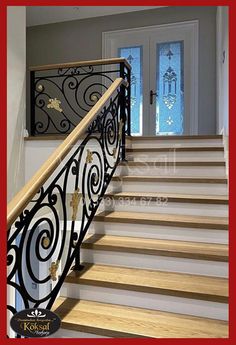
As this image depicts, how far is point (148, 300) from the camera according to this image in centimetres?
207

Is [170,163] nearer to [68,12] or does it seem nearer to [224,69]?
[224,69]

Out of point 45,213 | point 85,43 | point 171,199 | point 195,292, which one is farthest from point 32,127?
point 195,292

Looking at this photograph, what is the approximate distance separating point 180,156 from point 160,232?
123cm

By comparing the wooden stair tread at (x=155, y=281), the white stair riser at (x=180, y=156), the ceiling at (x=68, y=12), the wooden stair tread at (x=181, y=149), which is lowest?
the wooden stair tread at (x=155, y=281)

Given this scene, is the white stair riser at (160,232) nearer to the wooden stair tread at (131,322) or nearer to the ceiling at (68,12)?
the wooden stair tread at (131,322)

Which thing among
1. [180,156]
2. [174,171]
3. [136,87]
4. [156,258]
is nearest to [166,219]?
[156,258]

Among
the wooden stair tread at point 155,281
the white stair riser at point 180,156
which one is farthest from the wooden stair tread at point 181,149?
the wooden stair tread at point 155,281

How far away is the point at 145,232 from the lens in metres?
2.62

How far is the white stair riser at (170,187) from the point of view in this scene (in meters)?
2.96

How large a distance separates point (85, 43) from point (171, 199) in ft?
14.2

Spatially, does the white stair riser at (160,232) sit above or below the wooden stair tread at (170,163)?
below

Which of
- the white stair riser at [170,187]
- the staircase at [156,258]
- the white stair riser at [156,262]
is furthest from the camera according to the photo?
the white stair riser at [170,187]

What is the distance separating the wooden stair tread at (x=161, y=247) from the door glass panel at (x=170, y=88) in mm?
3423

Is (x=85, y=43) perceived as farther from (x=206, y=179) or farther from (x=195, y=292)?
(x=195, y=292)
